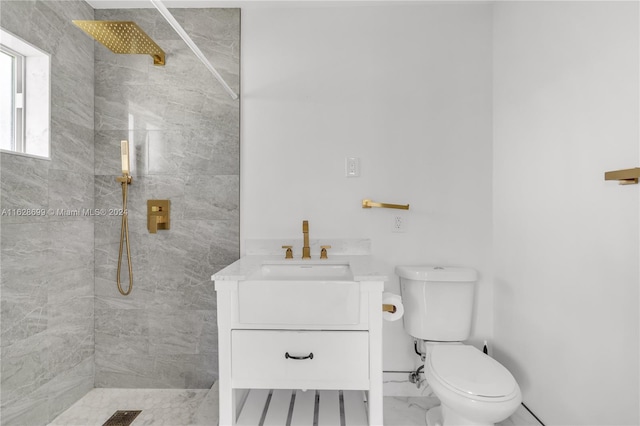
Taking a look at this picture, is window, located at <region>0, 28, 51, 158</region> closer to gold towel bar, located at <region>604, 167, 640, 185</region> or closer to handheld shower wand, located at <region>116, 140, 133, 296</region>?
handheld shower wand, located at <region>116, 140, 133, 296</region>

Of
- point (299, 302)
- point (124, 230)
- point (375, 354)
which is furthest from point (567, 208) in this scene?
point (124, 230)

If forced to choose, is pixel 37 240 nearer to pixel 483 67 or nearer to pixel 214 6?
pixel 214 6

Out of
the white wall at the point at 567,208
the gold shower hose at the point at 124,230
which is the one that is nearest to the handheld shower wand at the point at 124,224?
the gold shower hose at the point at 124,230

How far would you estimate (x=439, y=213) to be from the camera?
2.04 m

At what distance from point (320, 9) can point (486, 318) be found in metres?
2.13

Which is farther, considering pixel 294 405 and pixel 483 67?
pixel 483 67

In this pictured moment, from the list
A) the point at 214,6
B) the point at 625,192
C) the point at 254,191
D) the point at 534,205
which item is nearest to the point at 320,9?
the point at 214,6

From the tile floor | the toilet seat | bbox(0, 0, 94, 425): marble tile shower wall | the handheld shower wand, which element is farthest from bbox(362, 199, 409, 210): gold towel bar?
bbox(0, 0, 94, 425): marble tile shower wall

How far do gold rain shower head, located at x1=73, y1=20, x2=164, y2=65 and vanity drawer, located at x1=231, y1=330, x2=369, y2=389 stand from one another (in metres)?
1.47

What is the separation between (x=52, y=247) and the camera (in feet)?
5.71

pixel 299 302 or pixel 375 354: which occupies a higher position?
pixel 299 302

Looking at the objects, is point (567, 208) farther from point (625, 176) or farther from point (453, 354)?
point (453, 354)

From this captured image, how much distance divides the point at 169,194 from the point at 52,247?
629 millimetres

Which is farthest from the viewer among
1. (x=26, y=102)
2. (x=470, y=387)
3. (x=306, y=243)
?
(x=306, y=243)
